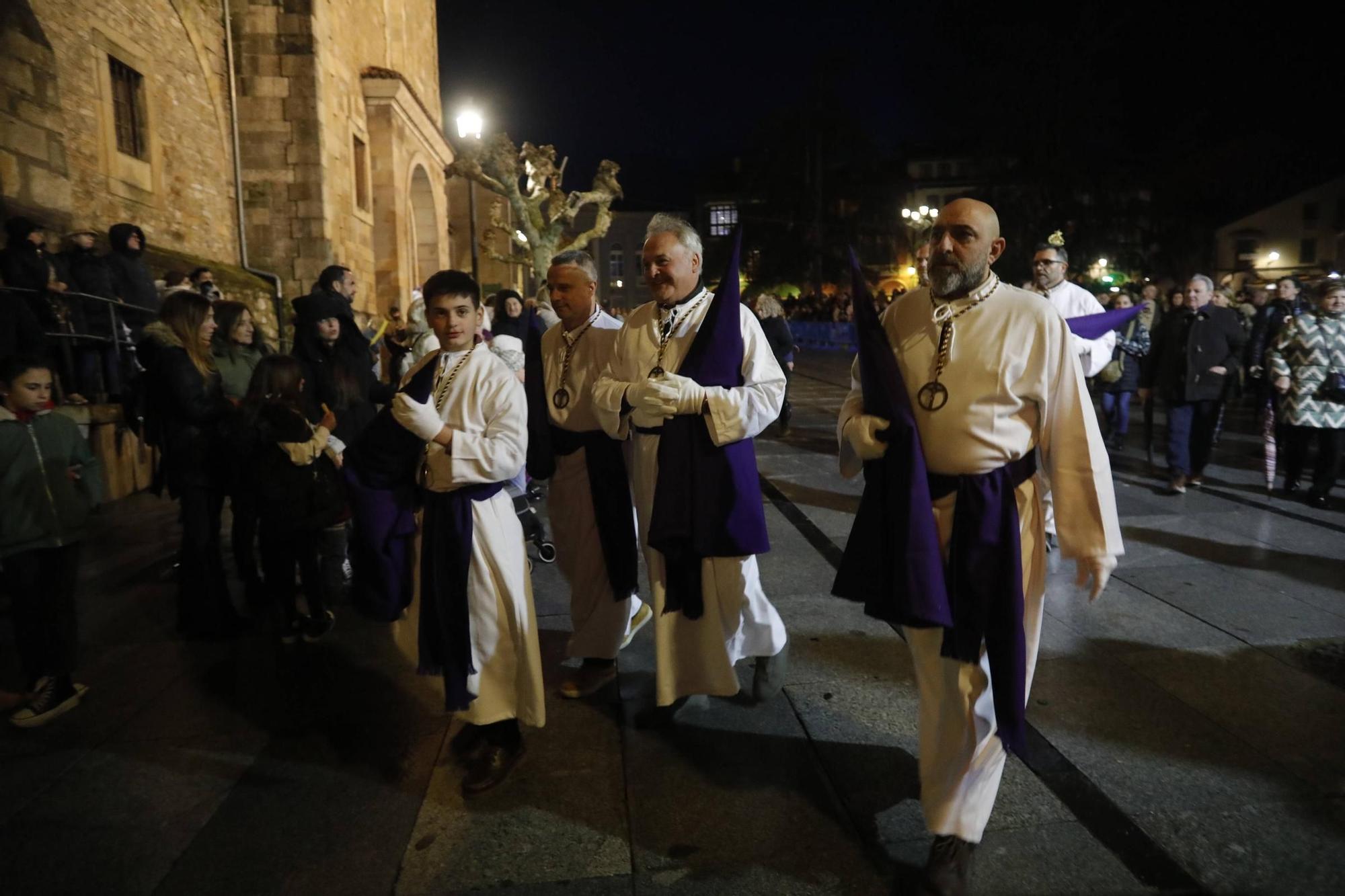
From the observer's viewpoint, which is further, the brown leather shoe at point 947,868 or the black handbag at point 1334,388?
the black handbag at point 1334,388

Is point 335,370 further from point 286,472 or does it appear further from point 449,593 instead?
point 449,593

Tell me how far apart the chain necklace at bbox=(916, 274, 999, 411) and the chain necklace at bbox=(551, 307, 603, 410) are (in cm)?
183

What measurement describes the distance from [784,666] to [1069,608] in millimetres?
2011

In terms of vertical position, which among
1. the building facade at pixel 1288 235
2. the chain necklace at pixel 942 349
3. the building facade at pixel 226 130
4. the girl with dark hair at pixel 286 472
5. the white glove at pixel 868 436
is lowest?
the girl with dark hair at pixel 286 472

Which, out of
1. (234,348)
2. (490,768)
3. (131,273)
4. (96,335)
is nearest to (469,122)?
(131,273)

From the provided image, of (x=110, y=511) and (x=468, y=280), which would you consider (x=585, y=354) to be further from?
(x=110, y=511)

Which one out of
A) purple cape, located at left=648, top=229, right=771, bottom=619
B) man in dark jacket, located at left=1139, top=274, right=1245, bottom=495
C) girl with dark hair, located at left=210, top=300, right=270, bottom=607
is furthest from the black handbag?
girl with dark hair, located at left=210, top=300, right=270, bottom=607

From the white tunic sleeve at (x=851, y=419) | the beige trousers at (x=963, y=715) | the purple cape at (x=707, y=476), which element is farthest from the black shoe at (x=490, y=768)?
the white tunic sleeve at (x=851, y=419)

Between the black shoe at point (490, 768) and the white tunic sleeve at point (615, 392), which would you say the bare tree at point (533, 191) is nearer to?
the white tunic sleeve at point (615, 392)

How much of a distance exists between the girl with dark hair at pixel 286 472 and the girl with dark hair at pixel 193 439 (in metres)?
0.40

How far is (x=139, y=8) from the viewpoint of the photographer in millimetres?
11023

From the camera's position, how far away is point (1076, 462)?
246 centimetres

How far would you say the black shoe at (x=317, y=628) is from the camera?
456 centimetres

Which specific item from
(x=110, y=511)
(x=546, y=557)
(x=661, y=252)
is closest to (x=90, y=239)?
(x=110, y=511)
